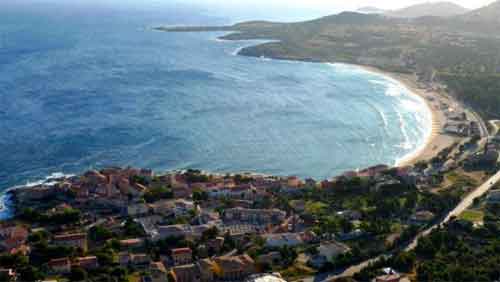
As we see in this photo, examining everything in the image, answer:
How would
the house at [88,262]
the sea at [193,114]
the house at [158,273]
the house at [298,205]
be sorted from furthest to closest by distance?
the sea at [193,114] → the house at [298,205] → the house at [88,262] → the house at [158,273]

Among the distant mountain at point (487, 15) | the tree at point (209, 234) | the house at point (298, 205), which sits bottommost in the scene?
the tree at point (209, 234)

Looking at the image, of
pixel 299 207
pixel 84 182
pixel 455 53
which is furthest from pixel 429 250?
pixel 455 53

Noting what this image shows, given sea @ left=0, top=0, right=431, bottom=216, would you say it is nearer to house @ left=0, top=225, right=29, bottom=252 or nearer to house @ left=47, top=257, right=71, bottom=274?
house @ left=0, top=225, right=29, bottom=252

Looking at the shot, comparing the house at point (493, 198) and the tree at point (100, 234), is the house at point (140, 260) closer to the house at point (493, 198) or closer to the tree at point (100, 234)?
the tree at point (100, 234)

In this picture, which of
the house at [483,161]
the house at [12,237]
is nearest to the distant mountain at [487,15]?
the house at [483,161]

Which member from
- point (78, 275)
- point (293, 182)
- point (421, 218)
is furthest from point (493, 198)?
point (78, 275)

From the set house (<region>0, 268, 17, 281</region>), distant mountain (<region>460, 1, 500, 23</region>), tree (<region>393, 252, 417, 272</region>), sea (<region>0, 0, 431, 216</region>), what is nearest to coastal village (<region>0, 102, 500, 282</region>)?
house (<region>0, 268, 17, 281</region>)

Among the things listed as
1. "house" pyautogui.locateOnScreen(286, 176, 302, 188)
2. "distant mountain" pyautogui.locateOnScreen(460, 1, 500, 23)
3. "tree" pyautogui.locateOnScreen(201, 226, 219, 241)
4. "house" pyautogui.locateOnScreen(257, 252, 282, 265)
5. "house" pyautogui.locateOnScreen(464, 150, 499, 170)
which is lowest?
"house" pyautogui.locateOnScreen(257, 252, 282, 265)
